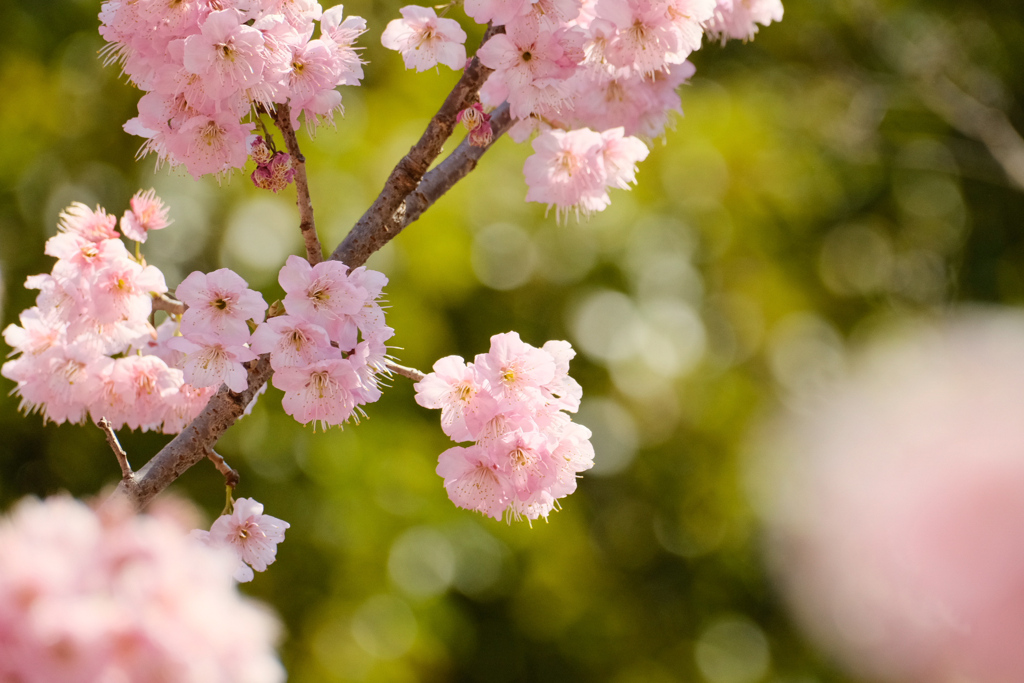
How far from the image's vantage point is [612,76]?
1.26 metres

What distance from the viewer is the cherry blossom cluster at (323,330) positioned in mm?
979

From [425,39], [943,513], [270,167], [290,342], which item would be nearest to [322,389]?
[290,342]

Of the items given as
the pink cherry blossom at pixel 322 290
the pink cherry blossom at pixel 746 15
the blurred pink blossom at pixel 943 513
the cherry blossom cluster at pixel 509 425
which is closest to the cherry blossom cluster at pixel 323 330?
the pink cherry blossom at pixel 322 290

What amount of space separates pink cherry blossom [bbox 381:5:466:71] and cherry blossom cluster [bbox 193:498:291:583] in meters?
0.66

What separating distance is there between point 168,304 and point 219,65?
1.12ft

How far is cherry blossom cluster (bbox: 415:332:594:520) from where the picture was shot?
3.56 feet

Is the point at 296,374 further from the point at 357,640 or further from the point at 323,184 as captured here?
the point at 323,184

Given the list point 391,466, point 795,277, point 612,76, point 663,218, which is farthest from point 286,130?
point 795,277

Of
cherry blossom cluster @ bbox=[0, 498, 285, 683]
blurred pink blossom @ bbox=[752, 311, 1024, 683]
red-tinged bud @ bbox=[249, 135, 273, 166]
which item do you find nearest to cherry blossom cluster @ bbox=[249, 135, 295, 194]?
red-tinged bud @ bbox=[249, 135, 273, 166]

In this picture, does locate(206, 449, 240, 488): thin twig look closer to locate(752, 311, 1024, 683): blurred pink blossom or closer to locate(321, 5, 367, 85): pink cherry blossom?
locate(321, 5, 367, 85): pink cherry blossom

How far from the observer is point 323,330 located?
97cm

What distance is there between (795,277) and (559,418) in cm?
513

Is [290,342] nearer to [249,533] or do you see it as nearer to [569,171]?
[249,533]

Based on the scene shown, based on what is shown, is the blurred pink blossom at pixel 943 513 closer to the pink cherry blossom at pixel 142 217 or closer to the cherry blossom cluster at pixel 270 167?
the cherry blossom cluster at pixel 270 167
